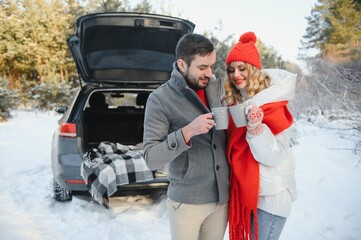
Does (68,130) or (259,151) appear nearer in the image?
(259,151)

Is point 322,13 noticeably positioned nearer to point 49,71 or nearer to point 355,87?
point 49,71

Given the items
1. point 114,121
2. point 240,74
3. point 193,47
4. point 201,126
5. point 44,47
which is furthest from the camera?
point 44,47

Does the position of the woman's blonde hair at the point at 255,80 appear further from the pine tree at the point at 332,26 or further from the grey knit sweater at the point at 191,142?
the pine tree at the point at 332,26

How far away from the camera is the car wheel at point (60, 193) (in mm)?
3395

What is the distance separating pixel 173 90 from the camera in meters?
1.46

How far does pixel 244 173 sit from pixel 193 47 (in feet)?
2.20

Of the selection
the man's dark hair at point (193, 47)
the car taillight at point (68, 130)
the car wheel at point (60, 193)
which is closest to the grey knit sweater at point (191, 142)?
the man's dark hair at point (193, 47)

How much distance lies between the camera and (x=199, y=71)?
1420 mm

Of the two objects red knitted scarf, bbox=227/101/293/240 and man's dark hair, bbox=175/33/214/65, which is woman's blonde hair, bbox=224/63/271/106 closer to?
red knitted scarf, bbox=227/101/293/240

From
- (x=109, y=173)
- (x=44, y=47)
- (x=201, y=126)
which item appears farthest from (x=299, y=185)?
(x=44, y=47)

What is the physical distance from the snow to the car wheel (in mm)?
64

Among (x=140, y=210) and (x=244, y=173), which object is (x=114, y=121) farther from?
(x=244, y=173)

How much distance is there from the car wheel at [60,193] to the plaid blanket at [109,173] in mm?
514

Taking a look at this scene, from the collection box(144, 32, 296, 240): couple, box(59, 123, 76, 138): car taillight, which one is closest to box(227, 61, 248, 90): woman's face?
box(144, 32, 296, 240): couple
